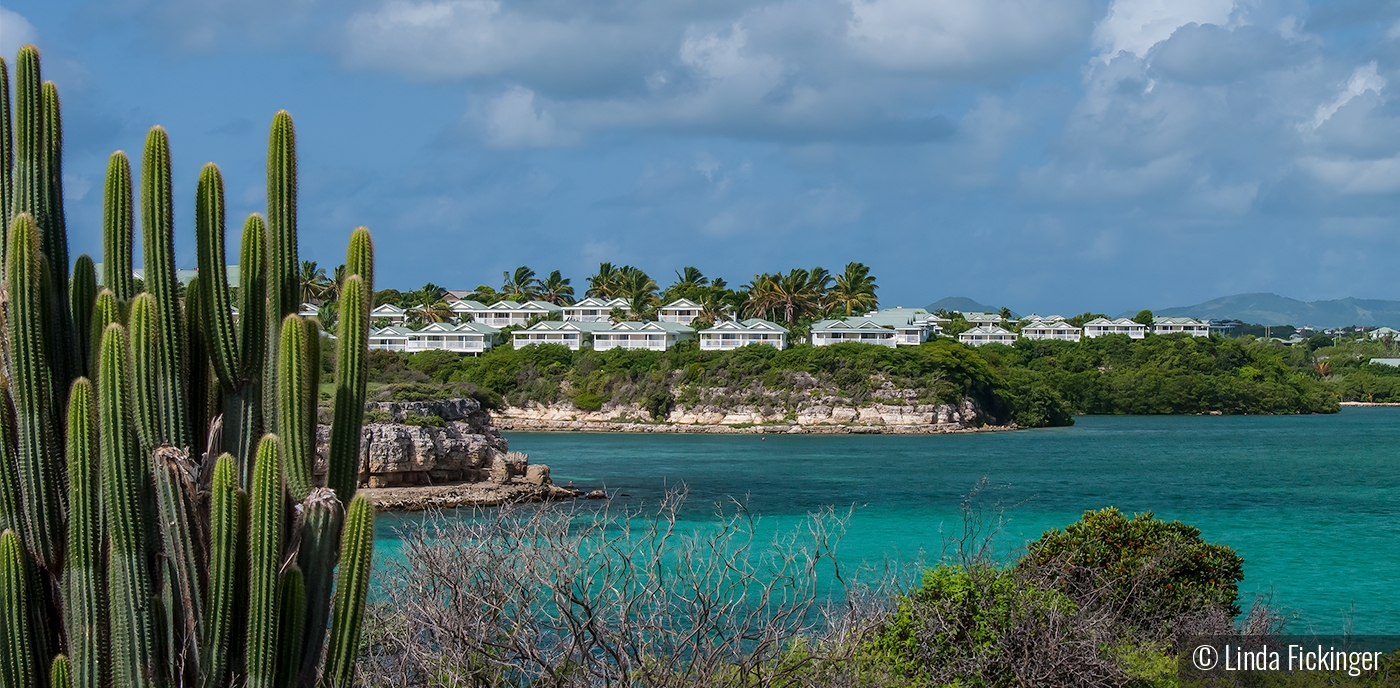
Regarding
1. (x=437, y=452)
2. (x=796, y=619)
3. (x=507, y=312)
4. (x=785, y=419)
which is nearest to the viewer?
(x=796, y=619)

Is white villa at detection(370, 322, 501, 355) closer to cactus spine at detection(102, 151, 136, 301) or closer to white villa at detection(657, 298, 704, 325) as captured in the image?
white villa at detection(657, 298, 704, 325)

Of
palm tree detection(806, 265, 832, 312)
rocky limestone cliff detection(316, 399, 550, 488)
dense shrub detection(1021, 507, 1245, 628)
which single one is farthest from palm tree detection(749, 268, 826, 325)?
dense shrub detection(1021, 507, 1245, 628)

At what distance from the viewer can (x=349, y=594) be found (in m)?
6.52

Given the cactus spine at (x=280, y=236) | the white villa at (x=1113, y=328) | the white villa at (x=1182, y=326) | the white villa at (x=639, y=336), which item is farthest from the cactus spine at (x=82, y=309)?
the white villa at (x=1182, y=326)

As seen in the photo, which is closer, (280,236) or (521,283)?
(280,236)

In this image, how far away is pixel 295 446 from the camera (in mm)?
6664

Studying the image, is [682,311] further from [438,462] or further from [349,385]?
[349,385]

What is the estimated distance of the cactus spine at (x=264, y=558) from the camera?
6273 millimetres

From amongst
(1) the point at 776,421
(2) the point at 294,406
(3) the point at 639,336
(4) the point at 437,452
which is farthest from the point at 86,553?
(3) the point at 639,336

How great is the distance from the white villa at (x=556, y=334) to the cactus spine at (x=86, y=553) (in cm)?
8921

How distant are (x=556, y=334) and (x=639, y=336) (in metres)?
7.00

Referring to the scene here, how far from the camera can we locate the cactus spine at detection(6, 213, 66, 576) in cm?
649

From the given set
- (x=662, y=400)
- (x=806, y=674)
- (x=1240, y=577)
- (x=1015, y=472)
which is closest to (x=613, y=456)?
(x=1015, y=472)

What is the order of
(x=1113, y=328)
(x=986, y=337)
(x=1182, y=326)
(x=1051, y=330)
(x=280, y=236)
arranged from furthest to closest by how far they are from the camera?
(x=1182, y=326), (x=1051, y=330), (x=1113, y=328), (x=986, y=337), (x=280, y=236)
